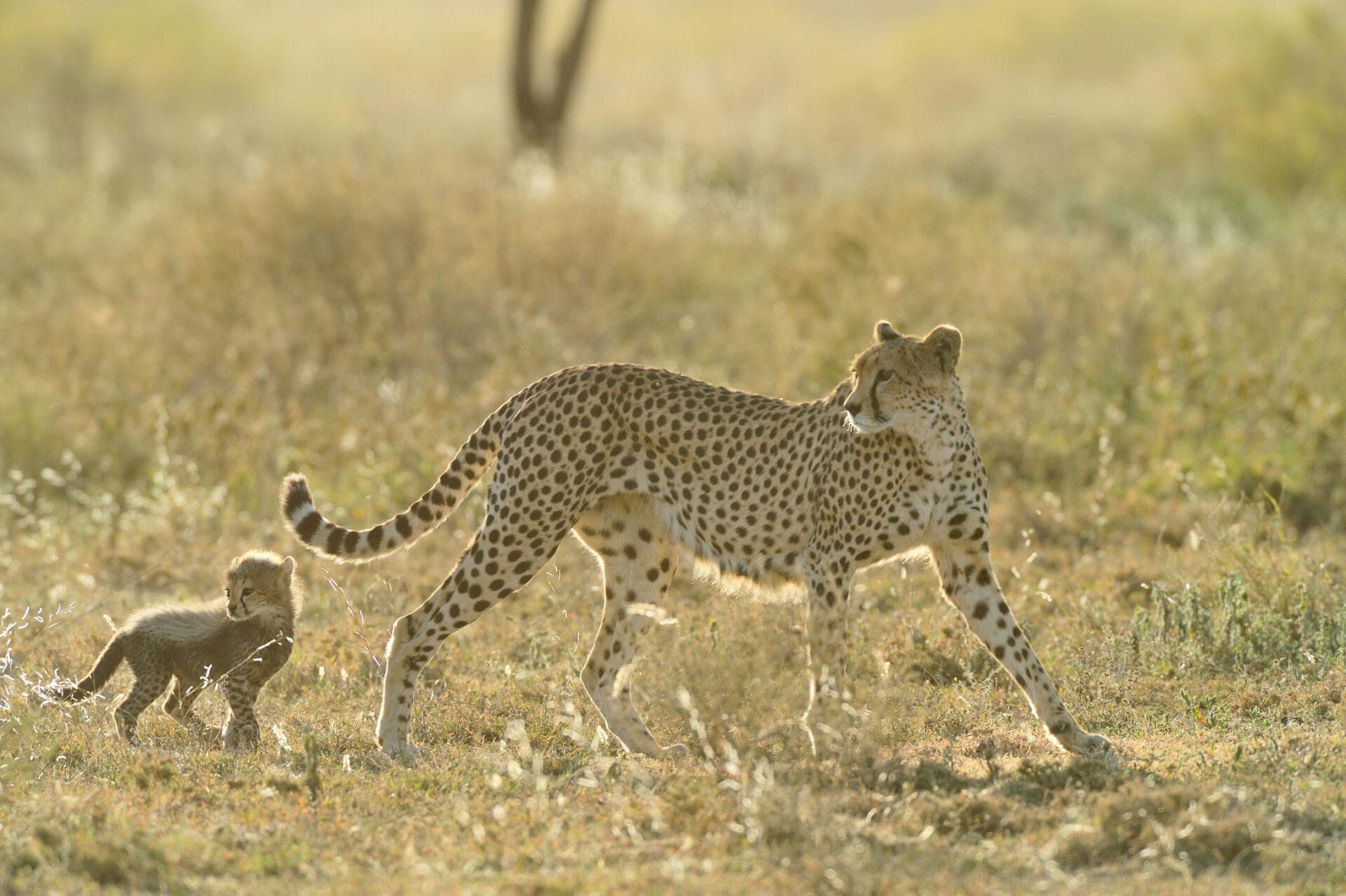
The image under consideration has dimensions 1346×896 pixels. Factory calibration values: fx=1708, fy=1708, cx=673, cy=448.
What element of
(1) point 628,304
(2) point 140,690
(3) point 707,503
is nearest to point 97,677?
(2) point 140,690

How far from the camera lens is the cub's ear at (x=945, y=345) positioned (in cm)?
505

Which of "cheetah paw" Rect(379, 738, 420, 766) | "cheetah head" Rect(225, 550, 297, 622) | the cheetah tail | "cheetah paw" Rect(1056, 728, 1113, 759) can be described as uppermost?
the cheetah tail

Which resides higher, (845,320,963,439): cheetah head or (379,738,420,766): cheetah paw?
(845,320,963,439): cheetah head

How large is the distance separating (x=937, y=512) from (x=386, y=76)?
1188 inches

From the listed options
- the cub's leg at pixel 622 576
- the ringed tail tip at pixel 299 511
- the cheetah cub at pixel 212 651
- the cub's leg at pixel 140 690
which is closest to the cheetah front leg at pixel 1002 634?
the cub's leg at pixel 622 576

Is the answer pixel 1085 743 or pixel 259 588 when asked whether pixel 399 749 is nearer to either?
pixel 259 588

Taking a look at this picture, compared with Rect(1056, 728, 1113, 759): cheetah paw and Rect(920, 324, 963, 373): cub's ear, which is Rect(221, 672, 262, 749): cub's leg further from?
Rect(1056, 728, 1113, 759): cheetah paw

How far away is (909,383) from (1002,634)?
808mm

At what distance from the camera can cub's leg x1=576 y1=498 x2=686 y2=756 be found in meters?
5.50

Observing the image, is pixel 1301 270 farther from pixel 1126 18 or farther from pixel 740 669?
pixel 1126 18

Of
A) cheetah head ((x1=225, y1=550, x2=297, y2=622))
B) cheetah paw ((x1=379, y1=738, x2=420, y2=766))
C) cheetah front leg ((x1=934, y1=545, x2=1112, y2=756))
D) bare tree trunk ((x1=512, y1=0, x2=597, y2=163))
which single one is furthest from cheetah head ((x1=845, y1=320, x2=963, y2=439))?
bare tree trunk ((x1=512, y1=0, x2=597, y2=163))

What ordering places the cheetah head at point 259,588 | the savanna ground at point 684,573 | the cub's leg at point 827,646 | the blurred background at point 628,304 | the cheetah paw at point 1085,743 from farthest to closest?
the blurred background at point 628,304
the cheetah head at point 259,588
the cheetah paw at point 1085,743
the cub's leg at point 827,646
the savanna ground at point 684,573

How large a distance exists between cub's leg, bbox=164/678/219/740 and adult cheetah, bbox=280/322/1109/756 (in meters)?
0.62

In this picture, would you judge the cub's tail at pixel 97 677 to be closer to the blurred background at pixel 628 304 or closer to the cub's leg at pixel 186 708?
the cub's leg at pixel 186 708
